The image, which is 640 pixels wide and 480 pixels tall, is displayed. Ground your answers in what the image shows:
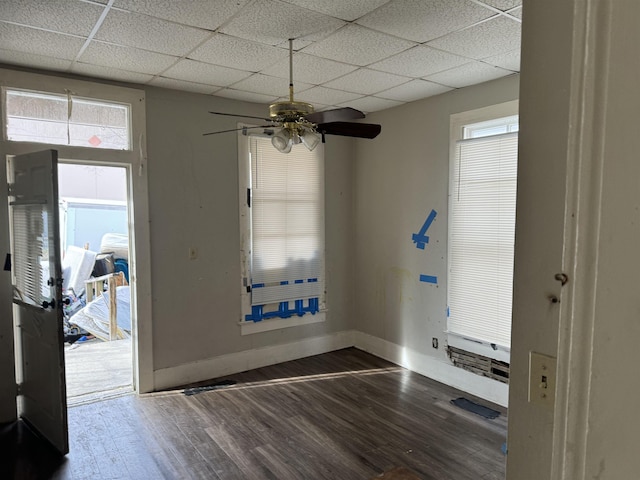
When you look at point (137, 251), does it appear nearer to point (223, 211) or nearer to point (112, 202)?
point (223, 211)

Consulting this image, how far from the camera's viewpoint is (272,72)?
11.2 ft

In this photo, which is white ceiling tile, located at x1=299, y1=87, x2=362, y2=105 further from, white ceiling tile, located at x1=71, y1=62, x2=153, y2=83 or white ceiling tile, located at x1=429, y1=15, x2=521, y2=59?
white ceiling tile, located at x1=71, y1=62, x2=153, y2=83

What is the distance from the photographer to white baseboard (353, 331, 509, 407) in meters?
3.69

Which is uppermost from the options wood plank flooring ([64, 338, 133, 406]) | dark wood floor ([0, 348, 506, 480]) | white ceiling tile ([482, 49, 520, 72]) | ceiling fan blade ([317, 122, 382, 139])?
white ceiling tile ([482, 49, 520, 72])

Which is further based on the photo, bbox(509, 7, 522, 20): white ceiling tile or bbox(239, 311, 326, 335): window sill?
bbox(239, 311, 326, 335): window sill

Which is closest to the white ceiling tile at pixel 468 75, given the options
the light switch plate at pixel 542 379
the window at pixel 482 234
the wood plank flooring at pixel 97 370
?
the window at pixel 482 234

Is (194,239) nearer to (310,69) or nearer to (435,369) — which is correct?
(310,69)

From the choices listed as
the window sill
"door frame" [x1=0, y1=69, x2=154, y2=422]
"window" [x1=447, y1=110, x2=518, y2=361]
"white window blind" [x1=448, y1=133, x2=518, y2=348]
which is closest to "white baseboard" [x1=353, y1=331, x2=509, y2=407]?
"window" [x1=447, y1=110, x2=518, y2=361]

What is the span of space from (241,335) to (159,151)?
1.95m

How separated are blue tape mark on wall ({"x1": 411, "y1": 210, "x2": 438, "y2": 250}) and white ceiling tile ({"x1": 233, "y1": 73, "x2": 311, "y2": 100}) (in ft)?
5.46

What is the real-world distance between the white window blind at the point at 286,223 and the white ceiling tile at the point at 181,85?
675mm

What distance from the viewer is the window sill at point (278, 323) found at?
14.6 ft

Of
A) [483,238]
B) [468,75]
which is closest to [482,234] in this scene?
[483,238]

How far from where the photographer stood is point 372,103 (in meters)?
4.37
